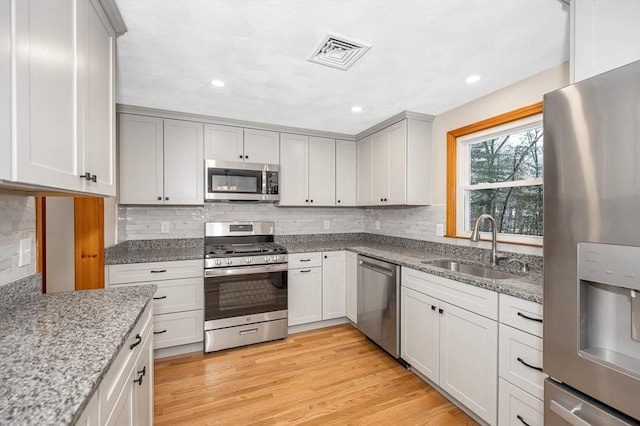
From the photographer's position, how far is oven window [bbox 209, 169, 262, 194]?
3006 millimetres

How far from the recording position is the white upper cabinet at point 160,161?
2758 millimetres

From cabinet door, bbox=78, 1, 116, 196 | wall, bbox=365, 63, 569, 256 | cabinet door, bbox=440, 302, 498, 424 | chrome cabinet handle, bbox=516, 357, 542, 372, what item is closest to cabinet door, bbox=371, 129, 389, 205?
wall, bbox=365, 63, 569, 256

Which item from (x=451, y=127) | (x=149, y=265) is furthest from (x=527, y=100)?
(x=149, y=265)

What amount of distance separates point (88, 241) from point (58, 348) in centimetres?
160

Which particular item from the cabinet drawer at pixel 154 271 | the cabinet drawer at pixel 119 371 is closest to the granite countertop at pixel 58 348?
the cabinet drawer at pixel 119 371

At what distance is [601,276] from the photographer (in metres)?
1.03

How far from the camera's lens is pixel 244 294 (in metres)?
2.80

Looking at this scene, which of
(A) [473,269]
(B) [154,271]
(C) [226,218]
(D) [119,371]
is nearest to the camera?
(D) [119,371]

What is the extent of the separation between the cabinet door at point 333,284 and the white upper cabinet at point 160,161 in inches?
61.7

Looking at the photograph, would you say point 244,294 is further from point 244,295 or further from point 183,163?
point 183,163

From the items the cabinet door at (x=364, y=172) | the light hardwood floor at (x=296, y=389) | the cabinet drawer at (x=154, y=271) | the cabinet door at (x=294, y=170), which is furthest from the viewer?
the cabinet door at (x=364, y=172)

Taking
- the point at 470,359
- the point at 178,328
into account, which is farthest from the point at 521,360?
the point at 178,328

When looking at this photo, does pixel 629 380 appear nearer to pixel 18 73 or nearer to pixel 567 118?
pixel 567 118

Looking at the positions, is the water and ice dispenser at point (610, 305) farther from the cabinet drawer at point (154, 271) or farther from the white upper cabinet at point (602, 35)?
the cabinet drawer at point (154, 271)
